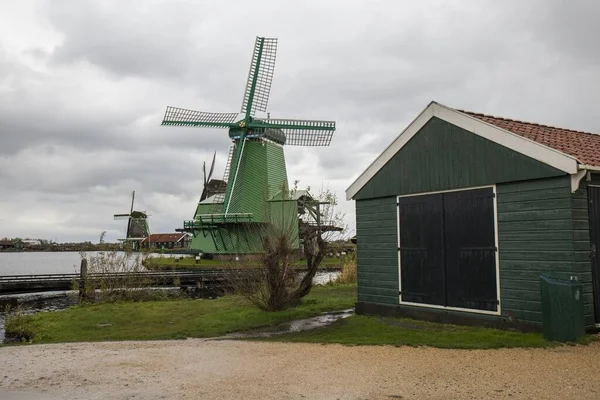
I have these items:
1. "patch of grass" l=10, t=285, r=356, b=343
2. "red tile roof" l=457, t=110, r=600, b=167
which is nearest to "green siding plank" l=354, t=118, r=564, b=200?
"red tile roof" l=457, t=110, r=600, b=167

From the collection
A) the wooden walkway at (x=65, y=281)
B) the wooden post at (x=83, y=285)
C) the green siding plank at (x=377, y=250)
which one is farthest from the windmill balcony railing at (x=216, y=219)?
the green siding plank at (x=377, y=250)

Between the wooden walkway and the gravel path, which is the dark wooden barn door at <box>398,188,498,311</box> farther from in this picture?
the wooden walkway

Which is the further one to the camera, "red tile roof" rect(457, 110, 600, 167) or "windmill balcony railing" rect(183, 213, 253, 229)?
"windmill balcony railing" rect(183, 213, 253, 229)

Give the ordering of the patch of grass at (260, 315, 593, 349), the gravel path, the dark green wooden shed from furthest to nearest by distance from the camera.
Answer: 1. the dark green wooden shed
2. the patch of grass at (260, 315, 593, 349)
3. the gravel path

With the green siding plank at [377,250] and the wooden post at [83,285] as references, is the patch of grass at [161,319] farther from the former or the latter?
the green siding plank at [377,250]

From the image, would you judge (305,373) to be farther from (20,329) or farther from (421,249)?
(20,329)

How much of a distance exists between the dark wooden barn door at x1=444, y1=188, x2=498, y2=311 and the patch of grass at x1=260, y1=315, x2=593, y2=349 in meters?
0.60

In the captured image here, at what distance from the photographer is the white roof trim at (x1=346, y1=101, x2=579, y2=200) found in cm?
848

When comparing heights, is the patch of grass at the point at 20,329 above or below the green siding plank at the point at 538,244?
below

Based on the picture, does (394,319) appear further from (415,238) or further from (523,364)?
(523,364)

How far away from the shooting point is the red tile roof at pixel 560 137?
896 cm

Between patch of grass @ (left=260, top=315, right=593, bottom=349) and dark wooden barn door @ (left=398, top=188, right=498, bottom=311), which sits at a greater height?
dark wooden barn door @ (left=398, top=188, right=498, bottom=311)

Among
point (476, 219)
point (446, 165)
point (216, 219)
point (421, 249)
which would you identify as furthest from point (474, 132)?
point (216, 219)

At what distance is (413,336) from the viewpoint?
904 cm
